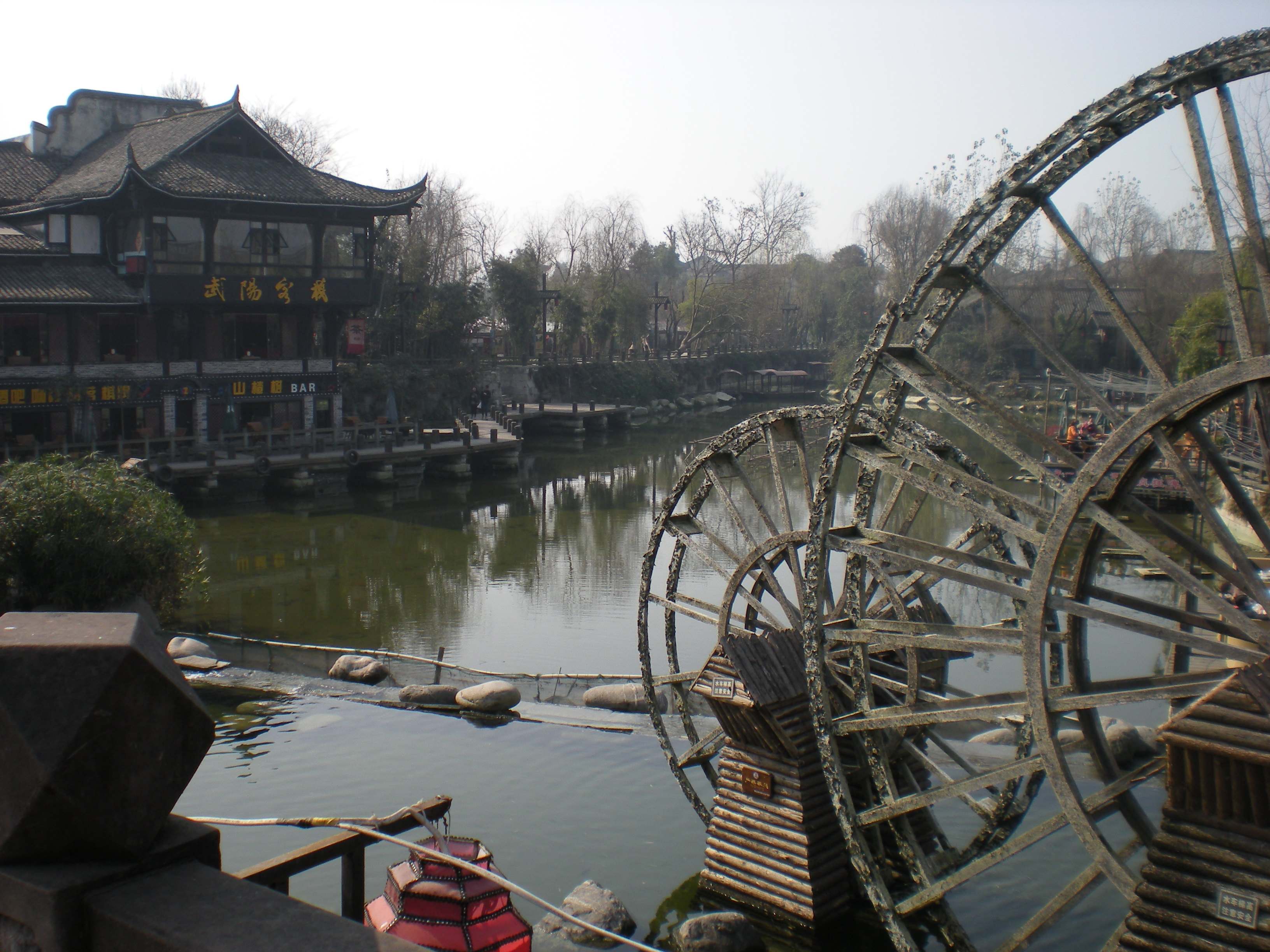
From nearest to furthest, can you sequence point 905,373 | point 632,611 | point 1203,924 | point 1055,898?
1. point 1203,924
2. point 1055,898
3. point 905,373
4. point 632,611

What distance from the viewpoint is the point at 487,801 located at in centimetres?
984

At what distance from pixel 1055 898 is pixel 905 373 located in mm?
2751

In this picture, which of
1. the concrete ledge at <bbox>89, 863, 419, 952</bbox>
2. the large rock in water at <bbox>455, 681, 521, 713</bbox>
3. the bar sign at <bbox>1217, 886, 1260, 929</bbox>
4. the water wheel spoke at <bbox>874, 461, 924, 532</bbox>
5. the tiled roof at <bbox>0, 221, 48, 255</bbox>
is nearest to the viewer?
the concrete ledge at <bbox>89, 863, 419, 952</bbox>

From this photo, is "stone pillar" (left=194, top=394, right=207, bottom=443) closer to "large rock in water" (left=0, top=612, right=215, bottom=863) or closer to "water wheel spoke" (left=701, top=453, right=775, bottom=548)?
"water wheel spoke" (left=701, top=453, right=775, bottom=548)

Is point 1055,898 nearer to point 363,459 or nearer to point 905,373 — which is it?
point 905,373

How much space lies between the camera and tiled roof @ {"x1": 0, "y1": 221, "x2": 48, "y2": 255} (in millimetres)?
26094

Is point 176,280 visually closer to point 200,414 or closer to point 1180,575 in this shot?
point 200,414

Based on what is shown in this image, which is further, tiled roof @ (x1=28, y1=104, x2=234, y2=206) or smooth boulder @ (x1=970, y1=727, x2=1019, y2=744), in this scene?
tiled roof @ (x1=28, y1=104, x2=234, y2=206)

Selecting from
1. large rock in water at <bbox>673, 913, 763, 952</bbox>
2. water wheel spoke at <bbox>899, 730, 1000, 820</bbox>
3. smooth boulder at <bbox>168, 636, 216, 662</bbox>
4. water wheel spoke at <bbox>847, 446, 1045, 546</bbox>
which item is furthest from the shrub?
water wheel spoke at <bbox>847, 446, 1045, 546</bbox>

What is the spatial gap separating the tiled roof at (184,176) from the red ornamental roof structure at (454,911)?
2445 centimetres

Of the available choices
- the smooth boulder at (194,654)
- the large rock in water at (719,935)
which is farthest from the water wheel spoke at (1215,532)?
the smooth boulder at (194,654)

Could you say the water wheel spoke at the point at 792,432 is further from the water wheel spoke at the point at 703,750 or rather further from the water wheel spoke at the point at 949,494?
the water wheel spoke at the point at 703,750

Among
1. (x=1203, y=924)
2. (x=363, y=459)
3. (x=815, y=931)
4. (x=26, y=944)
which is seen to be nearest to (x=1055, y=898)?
(x=1203, y=924)

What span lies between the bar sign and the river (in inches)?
142
